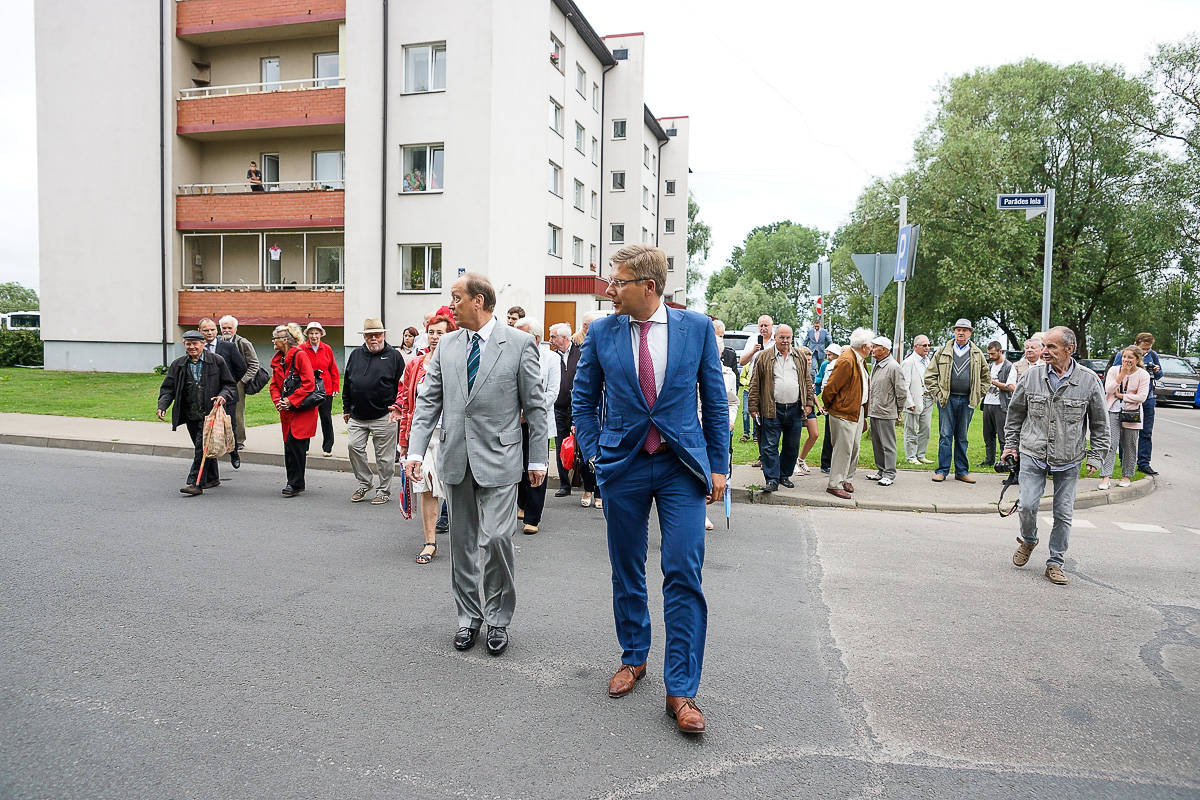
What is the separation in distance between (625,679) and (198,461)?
275 inches

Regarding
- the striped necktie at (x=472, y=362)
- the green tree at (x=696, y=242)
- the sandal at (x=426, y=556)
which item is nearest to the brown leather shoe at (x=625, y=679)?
the striped necktie at (x=472, y=362)

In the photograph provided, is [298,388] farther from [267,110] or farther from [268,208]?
[267,110]

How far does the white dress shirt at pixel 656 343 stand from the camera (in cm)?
364

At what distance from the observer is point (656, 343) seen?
3.69 metres

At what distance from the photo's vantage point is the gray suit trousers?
171 inches

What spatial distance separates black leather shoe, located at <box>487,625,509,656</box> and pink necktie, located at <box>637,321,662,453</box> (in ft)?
4.74

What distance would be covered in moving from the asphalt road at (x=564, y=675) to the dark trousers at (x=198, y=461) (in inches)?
70.2

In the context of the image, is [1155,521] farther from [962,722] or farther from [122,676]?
[122,676]

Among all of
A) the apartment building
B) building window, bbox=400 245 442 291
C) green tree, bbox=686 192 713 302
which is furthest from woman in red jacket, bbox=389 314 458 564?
green tree, bbox=686 192 713 302

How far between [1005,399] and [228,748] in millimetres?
10121

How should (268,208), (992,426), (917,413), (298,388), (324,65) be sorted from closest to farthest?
1. (298,388)
2. (992,426)
3. (917,413)
4. (268,208)
5. (324,65)

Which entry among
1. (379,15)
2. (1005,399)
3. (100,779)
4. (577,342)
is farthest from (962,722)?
(379,15)

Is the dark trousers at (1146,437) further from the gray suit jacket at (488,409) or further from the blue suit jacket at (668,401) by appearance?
the gray suit jacket at (488,409)

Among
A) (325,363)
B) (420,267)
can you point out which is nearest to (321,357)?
(325,363)
